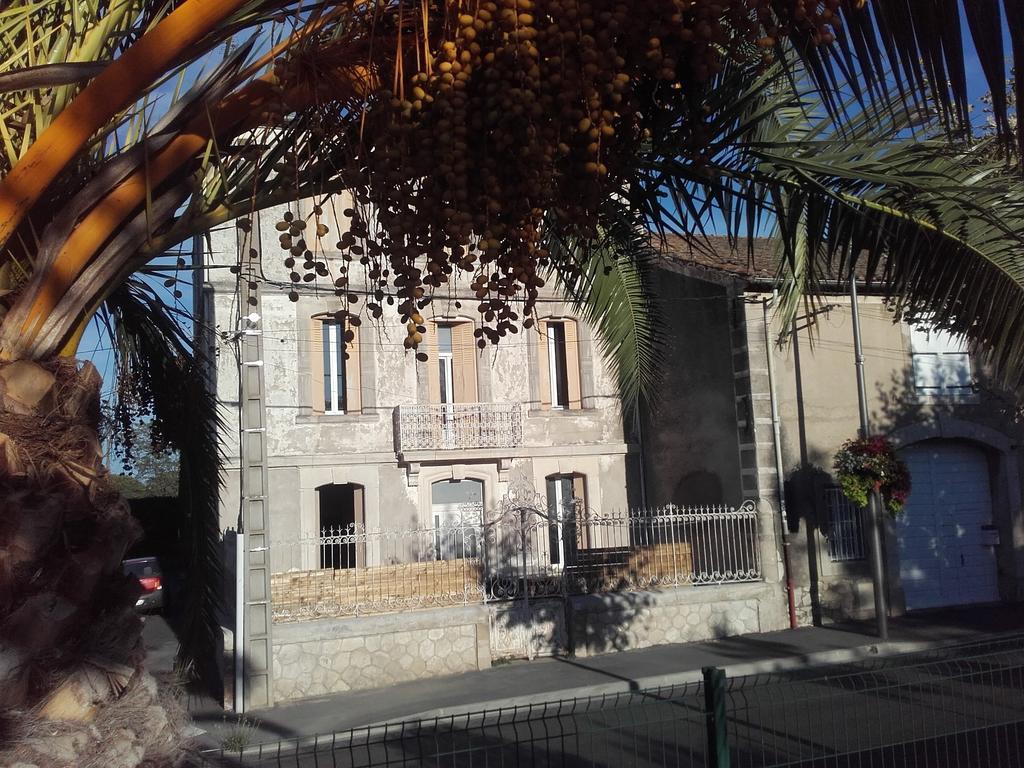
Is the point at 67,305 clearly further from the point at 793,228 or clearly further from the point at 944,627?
the point at 944,627

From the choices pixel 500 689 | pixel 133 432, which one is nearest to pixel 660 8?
pixel 133 432

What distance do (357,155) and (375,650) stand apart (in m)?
11.1

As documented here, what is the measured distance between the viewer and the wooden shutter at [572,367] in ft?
71.1

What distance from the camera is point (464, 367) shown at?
20.9 meters

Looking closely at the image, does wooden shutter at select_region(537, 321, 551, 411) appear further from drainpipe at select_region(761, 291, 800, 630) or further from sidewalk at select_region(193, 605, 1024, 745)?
sidewalk at select_region(193, 605, 1024, 745)

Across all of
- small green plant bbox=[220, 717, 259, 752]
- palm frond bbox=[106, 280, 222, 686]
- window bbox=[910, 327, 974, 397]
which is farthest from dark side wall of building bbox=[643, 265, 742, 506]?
palm frond bbox=[106, 280, 222, 686]

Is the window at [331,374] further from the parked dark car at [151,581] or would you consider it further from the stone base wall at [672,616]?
the stone base wall at [672,616]

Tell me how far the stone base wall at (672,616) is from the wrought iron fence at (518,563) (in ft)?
0.89

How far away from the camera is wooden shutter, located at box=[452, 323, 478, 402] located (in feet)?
68.7

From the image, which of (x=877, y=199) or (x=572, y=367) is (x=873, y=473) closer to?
(x=572, y=367)

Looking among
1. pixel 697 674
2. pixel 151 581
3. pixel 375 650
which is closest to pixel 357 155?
pixel 375 650

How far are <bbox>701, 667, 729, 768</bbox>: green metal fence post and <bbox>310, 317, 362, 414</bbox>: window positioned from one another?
16.3 m

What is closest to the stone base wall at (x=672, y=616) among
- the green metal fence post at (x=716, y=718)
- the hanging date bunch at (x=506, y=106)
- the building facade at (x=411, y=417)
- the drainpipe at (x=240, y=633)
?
the drainpipe at (x=240, y=633)

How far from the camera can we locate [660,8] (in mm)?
2273
